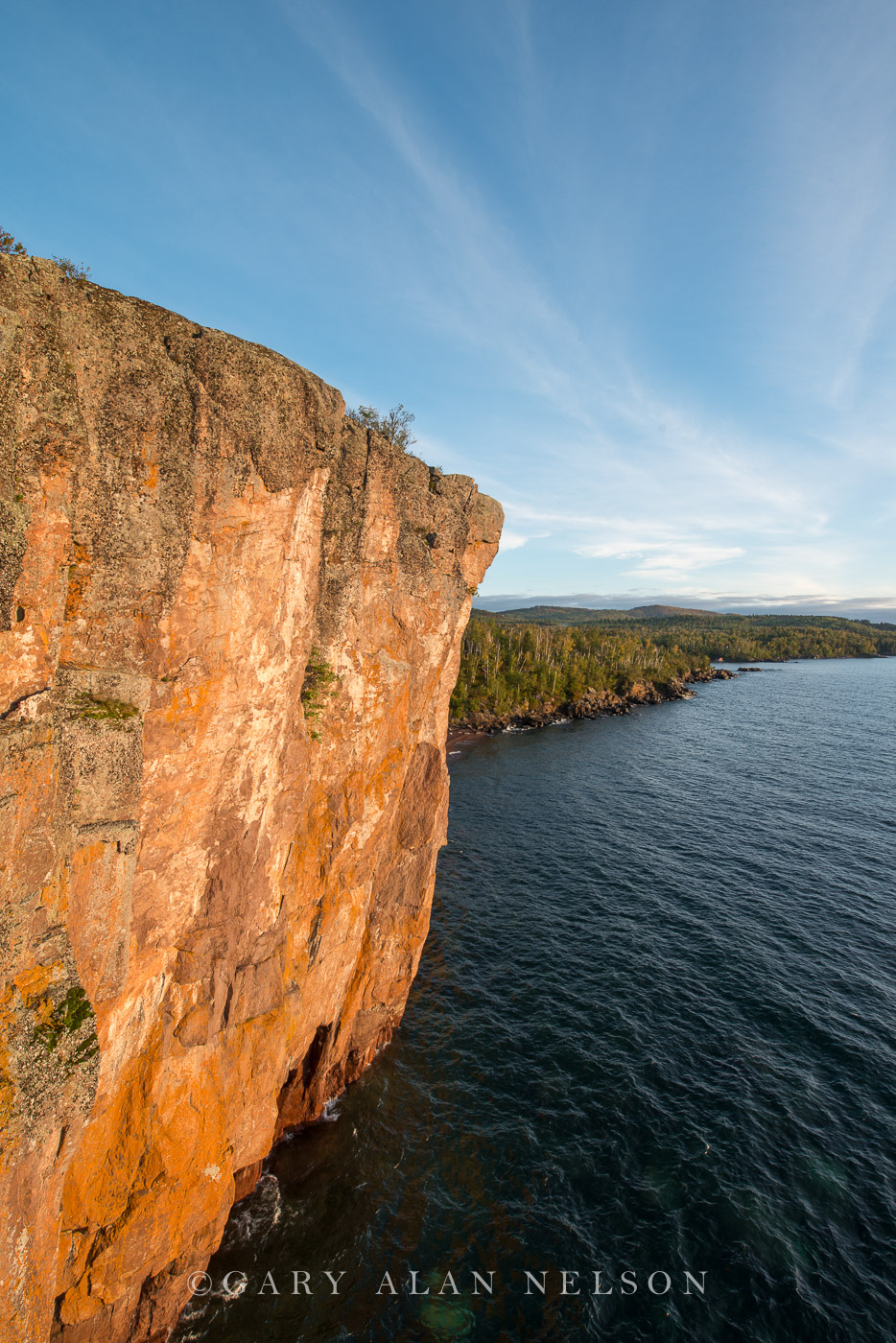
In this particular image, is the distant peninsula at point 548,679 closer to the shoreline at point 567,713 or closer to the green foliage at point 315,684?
the shoreline at point 567,713

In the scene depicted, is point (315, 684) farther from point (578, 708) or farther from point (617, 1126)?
point (578, 708)

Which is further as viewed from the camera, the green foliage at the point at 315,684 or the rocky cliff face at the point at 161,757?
the green foliage at the point at 315,684

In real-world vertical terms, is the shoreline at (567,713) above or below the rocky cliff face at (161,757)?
below

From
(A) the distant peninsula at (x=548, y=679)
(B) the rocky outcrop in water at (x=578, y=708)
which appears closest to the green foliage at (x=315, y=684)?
(B) the rocky outcrop in water at (x=578, y=708)

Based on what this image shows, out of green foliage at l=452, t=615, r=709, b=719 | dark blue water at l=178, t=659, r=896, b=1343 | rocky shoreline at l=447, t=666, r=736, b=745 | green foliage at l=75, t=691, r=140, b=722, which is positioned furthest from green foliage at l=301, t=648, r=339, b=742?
green foliage at l=452, t=615, r=709, b=719

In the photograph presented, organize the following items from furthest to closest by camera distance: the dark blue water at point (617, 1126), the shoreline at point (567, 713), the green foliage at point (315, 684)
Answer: the shoreline at point (567, 713)
the green foliage at point (315, 684)
the dark blue water at point (617, 1126)

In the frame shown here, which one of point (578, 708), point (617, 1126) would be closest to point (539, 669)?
point (578, 708)
